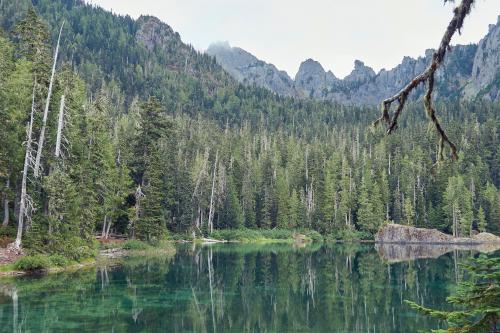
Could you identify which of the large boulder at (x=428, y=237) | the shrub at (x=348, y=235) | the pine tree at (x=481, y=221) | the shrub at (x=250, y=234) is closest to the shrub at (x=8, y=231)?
the shrub at (x=250, y=234)

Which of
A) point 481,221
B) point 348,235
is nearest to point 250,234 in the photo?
point 348,235

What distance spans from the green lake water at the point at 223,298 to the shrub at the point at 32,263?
1616 millimetres

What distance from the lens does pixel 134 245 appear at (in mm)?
54469

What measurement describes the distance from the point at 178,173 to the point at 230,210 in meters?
14.6

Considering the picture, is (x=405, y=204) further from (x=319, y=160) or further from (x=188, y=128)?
(x=188, y=128)

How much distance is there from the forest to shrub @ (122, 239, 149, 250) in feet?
8.46

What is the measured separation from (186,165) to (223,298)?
66.6 meters

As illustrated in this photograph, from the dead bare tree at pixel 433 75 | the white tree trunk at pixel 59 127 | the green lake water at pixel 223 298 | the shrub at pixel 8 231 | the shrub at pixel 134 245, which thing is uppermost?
the white tree trunk at pixel 59 127

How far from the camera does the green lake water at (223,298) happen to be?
2025cm

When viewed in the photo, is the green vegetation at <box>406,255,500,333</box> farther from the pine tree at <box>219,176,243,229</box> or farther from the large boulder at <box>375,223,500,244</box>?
the pine tree at <box>219,176,243,229</box>

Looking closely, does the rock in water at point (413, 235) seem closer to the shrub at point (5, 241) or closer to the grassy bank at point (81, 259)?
the grassy bank at point (81, 259)

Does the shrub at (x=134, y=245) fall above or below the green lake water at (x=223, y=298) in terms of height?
above

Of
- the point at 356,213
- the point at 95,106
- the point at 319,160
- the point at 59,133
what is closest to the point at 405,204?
the point at 356,213

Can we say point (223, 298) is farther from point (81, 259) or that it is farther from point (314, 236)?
point (314, 236)
